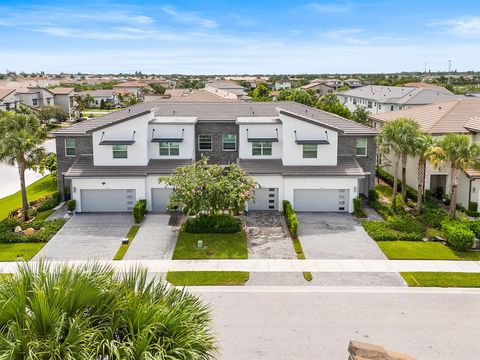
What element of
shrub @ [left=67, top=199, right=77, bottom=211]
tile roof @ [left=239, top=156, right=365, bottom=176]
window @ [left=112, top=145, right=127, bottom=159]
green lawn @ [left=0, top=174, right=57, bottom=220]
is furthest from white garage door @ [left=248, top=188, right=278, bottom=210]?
green lawn @ [left=0, top=174, right=57, bottom=220]

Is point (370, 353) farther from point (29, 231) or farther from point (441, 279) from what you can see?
point (29, 231)

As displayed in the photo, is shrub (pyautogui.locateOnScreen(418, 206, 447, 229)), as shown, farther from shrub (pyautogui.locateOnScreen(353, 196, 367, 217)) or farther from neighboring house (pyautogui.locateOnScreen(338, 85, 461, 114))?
neighboring house (pyautogui.locateOnScreen(338, 85, 461, 114))

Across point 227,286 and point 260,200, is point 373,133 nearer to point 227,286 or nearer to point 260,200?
point 260,200

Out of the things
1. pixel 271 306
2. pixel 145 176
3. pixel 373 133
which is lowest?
pixel 271 306

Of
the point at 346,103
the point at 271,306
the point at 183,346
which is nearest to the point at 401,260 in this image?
the point at 271,306

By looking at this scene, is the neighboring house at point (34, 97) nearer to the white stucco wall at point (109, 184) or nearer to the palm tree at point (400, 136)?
the white stucco wall at point (109, 184)

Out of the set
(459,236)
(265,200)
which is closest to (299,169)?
(265,200)

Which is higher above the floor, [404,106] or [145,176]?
[404,106]

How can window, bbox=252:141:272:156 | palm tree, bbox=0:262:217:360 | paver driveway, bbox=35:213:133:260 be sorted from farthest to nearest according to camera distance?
window, bbox=252:141:272:156
paver driveway, bbox=35:213:133:260
palm tree, bbox=0:262:217:360
